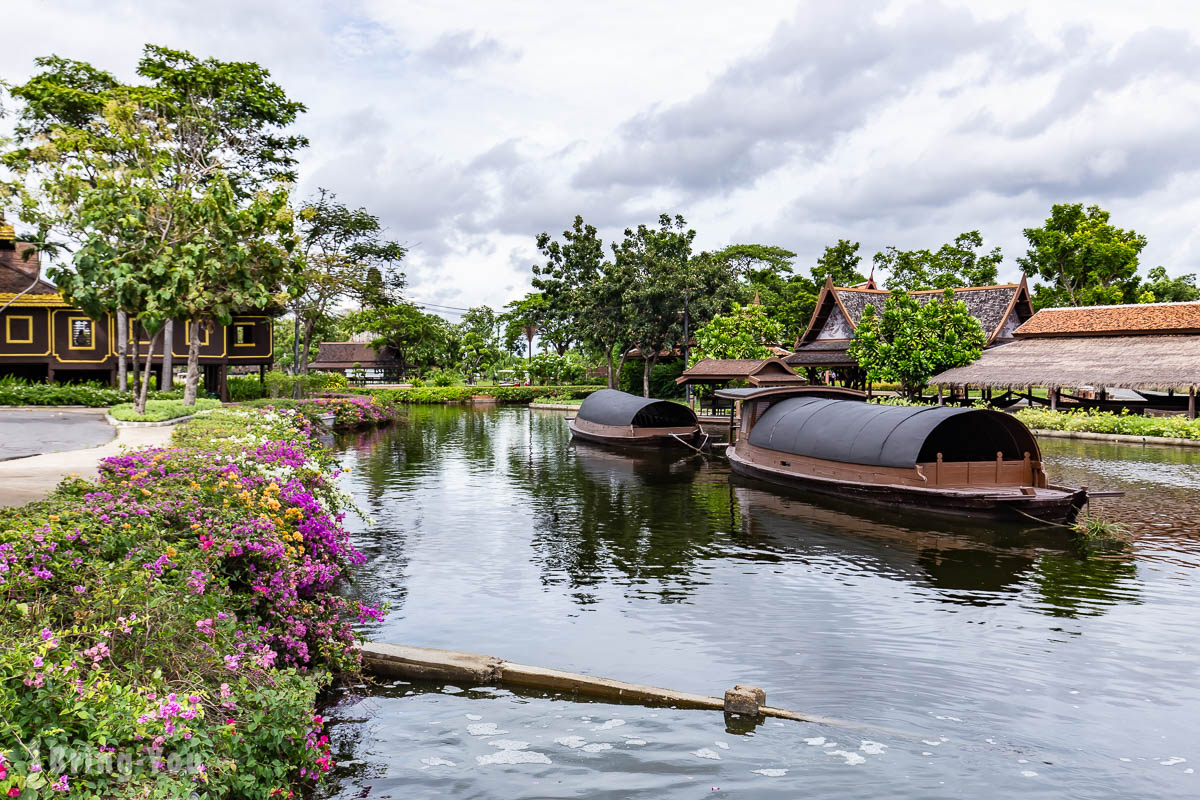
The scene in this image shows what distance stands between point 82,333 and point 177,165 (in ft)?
38.8

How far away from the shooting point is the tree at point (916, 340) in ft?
156

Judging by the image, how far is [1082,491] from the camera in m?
18.2

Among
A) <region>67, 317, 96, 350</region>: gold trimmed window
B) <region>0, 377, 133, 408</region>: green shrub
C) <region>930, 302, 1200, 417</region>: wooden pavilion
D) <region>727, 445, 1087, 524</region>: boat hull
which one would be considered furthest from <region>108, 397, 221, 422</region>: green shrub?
<region>930, 302, 1200, 417</region>: wooden pavilion

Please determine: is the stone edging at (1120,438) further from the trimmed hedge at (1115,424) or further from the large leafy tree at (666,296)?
the large leafy tree at (666,296)

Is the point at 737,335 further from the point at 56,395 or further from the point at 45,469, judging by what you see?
the point at 45,469

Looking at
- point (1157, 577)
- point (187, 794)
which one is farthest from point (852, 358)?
point (187, 794)

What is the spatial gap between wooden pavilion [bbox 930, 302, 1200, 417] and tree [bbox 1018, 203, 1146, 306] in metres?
21.1

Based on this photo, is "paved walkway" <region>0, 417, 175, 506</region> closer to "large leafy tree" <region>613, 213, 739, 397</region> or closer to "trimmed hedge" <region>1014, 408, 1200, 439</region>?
"trimmed hedge" <region>1014, 408, 1200, 439</region>

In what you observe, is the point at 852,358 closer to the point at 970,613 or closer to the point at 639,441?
the point at 639,441

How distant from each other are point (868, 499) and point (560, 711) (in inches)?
577

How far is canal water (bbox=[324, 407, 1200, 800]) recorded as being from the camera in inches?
291

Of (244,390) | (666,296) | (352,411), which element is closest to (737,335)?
(666,296)

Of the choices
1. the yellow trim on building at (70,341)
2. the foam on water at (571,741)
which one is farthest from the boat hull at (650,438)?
the yellow trim on building at (70,341)

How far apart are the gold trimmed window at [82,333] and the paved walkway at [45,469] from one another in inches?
1143
